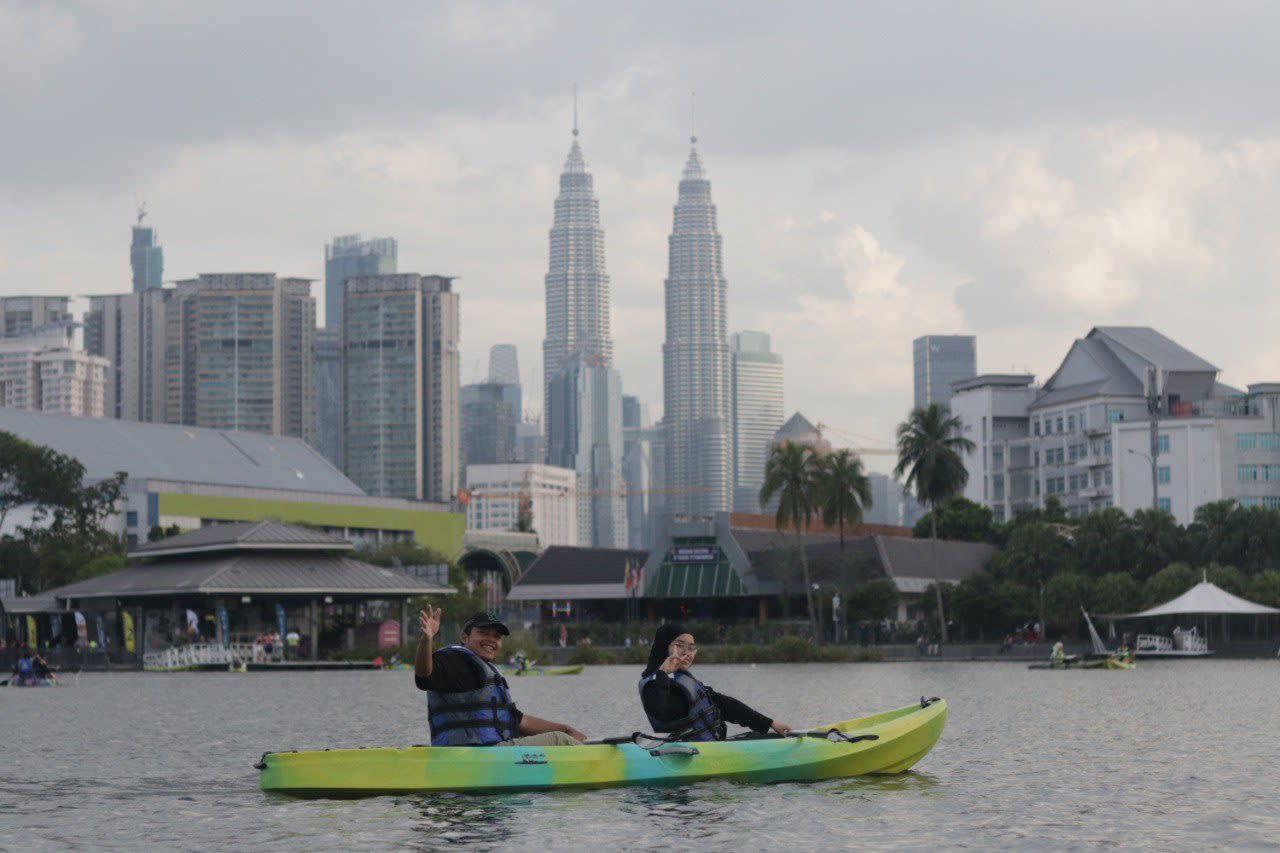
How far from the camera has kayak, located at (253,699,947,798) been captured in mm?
20250

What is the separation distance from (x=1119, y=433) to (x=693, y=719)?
457ft

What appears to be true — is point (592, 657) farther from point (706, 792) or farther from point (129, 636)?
point (706, 792)

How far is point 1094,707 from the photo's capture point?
40656 mm

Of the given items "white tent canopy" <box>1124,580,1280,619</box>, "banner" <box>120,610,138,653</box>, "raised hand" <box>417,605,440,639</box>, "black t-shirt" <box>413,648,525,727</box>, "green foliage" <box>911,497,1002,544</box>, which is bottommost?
"banner" <box>120,610,138,653</box>

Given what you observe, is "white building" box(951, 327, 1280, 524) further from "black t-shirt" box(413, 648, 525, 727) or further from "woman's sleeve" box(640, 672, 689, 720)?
"black t-shirt" box(413, 648, 525, 727)

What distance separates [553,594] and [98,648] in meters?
36.6

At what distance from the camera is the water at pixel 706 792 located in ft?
60.6

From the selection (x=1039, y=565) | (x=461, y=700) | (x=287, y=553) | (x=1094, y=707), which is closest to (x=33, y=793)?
(x=461, y=700)

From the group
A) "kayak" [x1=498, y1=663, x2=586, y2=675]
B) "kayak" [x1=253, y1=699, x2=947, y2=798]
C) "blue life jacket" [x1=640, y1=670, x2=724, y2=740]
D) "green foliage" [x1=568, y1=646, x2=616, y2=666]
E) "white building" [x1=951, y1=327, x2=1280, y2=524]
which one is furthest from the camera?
"white building" [x1=951, y1=327, x2=1280, y2=524]

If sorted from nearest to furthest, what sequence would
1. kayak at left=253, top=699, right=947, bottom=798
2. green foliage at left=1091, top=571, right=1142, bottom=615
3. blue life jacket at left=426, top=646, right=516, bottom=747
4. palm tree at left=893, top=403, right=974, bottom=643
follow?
1. blue life jacket at left=426, top=646, right=516, bottom=747
2. kayak at left=253, top=699, right=947, bottom=798
3. green foliage at left=1091, top=571, right=1142, bottom=615
4. palm tree at left=893, top=403, right=974, bottom=643

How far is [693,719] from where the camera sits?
21672mm

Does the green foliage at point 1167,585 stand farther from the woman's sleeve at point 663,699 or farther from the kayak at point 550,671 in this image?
the woman's sleeve at point 663,699

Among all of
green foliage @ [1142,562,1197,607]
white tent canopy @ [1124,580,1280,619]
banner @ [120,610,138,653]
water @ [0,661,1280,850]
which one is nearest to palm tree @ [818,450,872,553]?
green foliage @ [1142,562,1197,607]

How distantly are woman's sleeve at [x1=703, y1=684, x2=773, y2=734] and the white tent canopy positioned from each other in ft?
206
